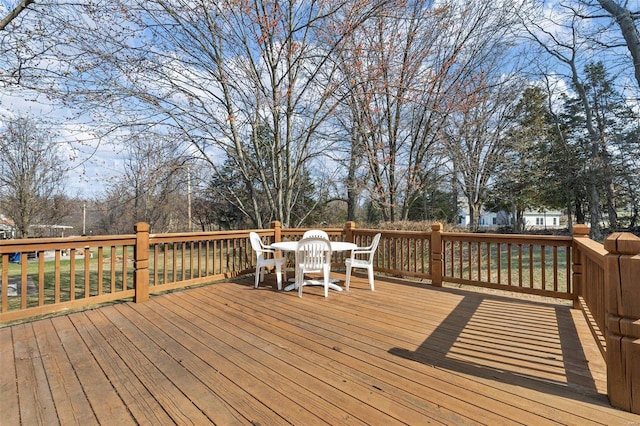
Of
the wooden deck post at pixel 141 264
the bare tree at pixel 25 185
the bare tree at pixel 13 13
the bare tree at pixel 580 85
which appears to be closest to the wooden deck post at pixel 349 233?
the wooden deck post at pixel 141 264

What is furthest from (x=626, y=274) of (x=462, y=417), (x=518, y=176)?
(x=518, y=176)

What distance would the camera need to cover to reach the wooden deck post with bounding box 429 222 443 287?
466cm

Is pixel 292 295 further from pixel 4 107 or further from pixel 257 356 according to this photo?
pixel 4 107

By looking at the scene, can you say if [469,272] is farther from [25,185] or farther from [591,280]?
[25,185]

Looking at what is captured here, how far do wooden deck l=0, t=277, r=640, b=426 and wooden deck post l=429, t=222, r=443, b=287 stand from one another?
115 centimetres

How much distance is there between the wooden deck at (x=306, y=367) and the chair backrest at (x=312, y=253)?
2.28ft

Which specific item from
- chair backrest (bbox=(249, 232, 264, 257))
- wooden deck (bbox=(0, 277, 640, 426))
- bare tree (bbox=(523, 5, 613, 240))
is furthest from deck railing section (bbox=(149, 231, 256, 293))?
bare tree (bbox=(523, 5, 613, 240))

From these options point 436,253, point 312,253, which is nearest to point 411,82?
point 436,253

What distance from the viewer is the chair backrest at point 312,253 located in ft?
13.2

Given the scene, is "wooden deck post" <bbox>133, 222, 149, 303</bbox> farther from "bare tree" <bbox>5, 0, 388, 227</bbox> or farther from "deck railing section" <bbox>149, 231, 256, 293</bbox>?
"bare tree" <bbox>5, 0, 388, 227</bbox>

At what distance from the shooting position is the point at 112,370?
2.09m

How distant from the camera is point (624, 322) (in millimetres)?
1588

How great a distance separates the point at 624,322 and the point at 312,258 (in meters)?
3.07

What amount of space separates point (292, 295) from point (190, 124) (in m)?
4.45
